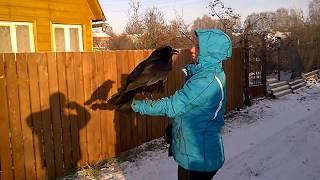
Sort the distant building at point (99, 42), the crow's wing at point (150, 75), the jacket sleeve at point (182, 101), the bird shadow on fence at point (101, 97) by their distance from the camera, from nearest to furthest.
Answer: the jacket sleeve at point (182, 101) → the crow's wing at point (150, 75) → the bird shadow on fence at point (101, 97) → the distant building at point (99, 42)

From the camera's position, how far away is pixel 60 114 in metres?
5.78

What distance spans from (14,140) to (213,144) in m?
3.12

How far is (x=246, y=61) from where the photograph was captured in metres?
12.1

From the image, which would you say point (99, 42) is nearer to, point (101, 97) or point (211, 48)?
point (101, 97)

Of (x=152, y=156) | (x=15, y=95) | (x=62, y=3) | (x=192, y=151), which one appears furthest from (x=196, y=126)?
(x=62, y=3)

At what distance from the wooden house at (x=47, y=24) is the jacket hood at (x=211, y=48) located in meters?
8.00

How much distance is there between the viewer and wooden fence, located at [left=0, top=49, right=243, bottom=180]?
202 inches

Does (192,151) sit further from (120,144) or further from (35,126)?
(120,144)

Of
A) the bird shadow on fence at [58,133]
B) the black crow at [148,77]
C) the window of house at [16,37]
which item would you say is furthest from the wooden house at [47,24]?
the black crow at [148,77]

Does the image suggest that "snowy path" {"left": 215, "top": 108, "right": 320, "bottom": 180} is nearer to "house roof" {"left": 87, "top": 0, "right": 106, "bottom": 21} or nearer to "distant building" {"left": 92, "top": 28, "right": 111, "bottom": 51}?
"house roof" {"left": 87, "top": 0, "right": 106, "bottom": 21}

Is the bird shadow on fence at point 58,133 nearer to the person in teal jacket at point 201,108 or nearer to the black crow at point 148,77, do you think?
the black crow at point 148,77

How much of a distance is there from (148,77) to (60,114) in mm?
2698

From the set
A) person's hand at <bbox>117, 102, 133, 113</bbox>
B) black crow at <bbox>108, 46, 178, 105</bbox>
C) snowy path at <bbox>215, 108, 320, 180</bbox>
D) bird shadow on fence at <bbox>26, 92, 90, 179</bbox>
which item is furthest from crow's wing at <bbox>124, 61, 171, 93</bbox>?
snowy path at <bbox>215, 108, 320, 180</bbox>

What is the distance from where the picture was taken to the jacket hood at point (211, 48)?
300 centimetres
